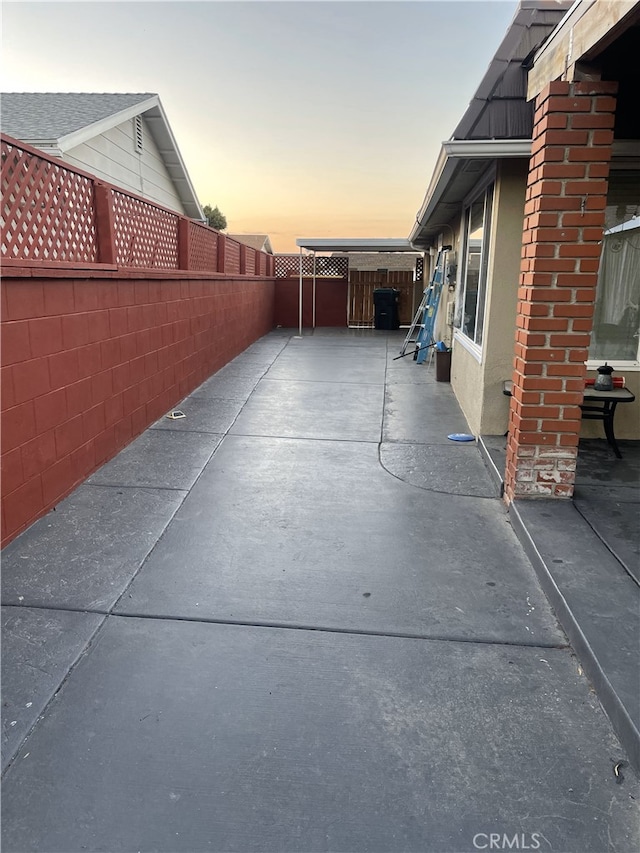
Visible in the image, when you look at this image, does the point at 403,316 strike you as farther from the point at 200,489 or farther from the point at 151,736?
the point at 151,736

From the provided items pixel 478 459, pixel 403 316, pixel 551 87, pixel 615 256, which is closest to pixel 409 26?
pixel 615 256

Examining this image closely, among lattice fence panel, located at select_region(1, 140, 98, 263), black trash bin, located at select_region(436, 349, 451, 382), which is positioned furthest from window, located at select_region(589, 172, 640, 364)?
lattice fence panel, located at select_region(1, 140, 98, 263)

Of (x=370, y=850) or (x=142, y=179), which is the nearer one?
(x=370, y=850)

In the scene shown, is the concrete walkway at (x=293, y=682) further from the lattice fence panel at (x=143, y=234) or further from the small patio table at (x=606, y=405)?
the lattice fence panel at (x=143, y=234)

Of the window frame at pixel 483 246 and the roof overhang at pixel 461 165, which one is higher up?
the roof overhang at pixel 461 165

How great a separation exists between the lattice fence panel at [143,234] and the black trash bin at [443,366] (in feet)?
13.3

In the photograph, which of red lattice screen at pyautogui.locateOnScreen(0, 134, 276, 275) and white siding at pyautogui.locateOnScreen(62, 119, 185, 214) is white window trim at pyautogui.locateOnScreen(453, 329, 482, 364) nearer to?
red lattice screen at pyautogui.locateOnScreen(0, 134, 276, 275)

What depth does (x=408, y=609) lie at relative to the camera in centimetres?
276

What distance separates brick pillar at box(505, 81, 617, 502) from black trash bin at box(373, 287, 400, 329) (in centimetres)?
1375

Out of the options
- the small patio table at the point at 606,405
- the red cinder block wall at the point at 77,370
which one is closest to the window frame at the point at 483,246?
the small patio table at the point at 606,405

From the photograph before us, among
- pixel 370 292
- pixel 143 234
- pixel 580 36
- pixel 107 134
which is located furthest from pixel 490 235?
pixel 370 292

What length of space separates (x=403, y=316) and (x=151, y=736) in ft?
57.1

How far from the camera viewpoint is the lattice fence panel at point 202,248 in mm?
7863

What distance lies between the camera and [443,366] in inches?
344
